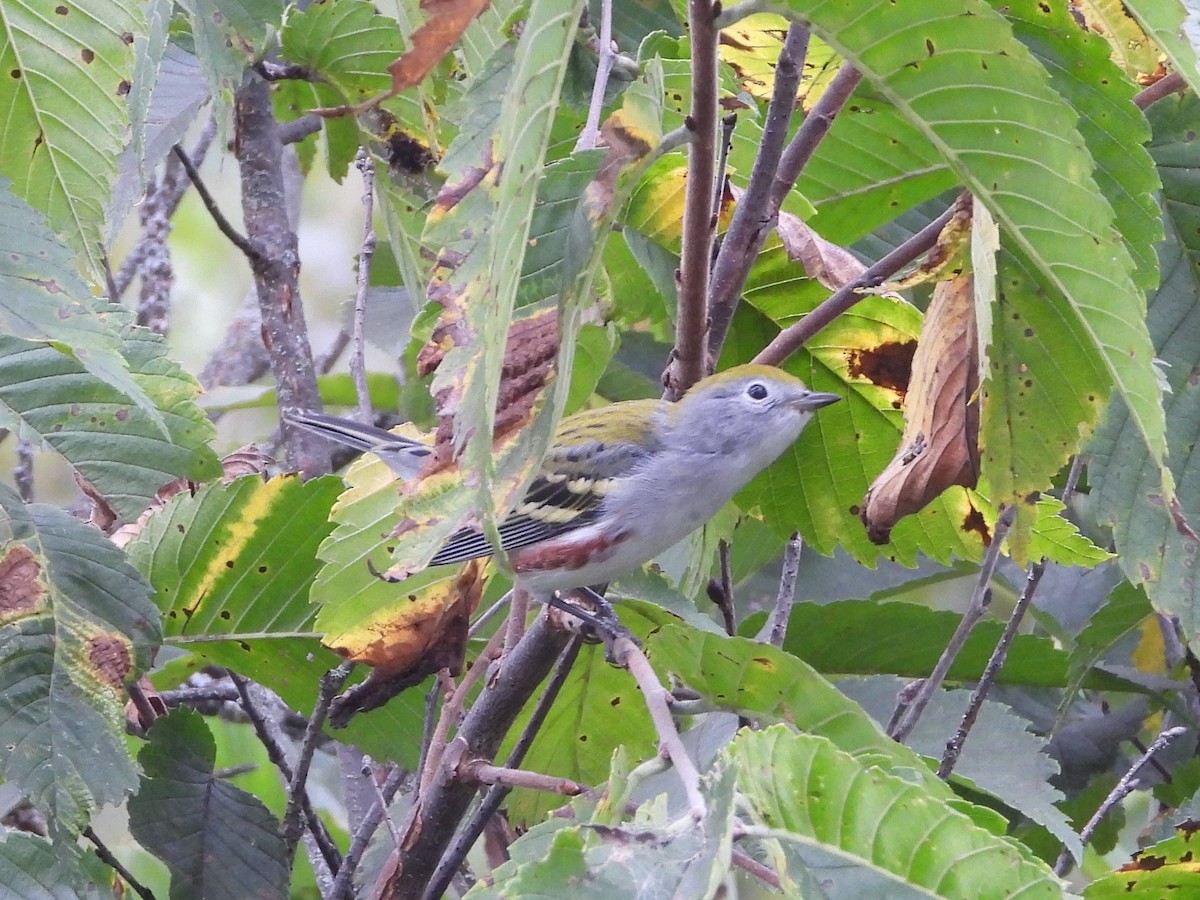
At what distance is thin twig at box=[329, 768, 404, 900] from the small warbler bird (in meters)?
0.47

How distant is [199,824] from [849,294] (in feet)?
4.80

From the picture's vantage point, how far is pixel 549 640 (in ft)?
6.21

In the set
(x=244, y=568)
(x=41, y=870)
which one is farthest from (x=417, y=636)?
(x=41, y=870)

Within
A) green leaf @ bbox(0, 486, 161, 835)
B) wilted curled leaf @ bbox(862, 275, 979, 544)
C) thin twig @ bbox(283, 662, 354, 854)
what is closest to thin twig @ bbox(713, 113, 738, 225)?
wilted curled leaf @ bbox(862, 275, 979, 544)

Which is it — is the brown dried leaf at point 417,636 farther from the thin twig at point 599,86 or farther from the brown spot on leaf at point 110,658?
the thin twig at point 599,86

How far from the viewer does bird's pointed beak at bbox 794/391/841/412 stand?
2.37 meters

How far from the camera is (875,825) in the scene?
1.10 meters

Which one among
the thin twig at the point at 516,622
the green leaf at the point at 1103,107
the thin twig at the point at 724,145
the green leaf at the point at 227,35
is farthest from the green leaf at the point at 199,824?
the green leaf at the point at 1103,107

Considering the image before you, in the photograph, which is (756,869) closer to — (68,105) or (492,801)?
(492,801)

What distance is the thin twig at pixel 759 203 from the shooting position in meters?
1.61

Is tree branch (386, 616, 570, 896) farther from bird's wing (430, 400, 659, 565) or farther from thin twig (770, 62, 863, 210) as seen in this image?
bird's wing (430, 400, 659, 565)

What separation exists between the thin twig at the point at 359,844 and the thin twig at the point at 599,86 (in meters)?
1.22

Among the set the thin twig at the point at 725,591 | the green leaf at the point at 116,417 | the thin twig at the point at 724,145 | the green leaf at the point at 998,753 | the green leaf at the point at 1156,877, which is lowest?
the green leaf at the point at 998,753

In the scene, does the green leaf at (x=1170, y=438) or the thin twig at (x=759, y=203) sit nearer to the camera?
the thin twig at (x=759, y=203)
